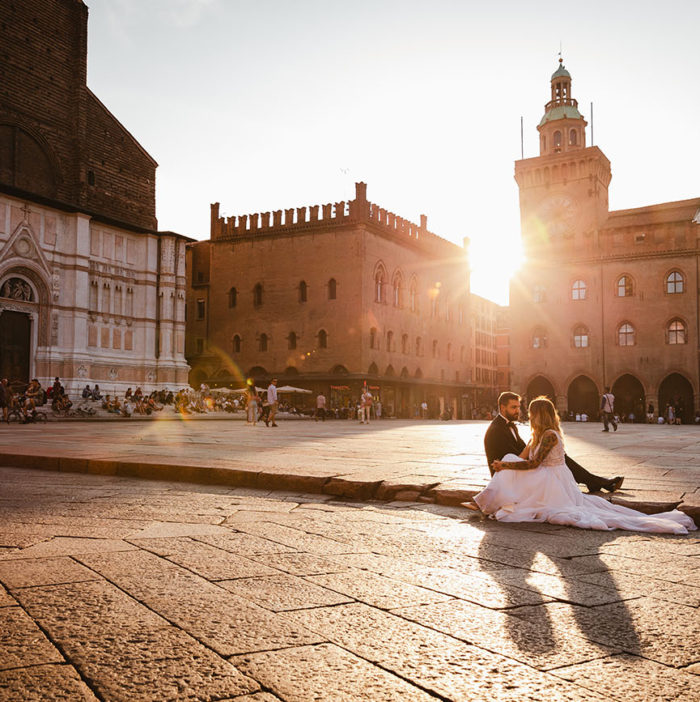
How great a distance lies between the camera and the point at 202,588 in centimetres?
312

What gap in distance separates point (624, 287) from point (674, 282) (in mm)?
2689

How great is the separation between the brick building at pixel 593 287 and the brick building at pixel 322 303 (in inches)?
267

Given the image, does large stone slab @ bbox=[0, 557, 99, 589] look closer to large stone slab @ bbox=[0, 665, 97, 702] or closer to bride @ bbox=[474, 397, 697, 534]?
large stone slab @ bbox=[0, 665, 97, 702]

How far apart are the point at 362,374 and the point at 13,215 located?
19.1 metres

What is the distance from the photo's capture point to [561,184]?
45438mm

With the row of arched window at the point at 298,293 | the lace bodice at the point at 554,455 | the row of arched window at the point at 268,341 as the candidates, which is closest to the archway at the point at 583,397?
the row of arched window at the point at 268,341

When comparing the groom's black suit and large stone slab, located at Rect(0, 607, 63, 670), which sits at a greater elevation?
the groom's black suit

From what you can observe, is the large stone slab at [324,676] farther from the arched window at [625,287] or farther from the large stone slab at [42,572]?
the arched window at [625,287]

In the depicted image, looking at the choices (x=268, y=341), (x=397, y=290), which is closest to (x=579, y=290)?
(x=397, y=290)

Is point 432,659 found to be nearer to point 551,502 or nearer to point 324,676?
point 324,676

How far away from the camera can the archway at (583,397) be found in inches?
1684

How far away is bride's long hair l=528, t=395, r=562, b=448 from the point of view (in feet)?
18.6

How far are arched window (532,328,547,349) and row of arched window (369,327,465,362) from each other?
7296 mm

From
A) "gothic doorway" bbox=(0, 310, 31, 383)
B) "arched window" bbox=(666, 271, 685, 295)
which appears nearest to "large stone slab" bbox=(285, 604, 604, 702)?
"gothic doorway" bbox=(0, 310, 31, 383)
